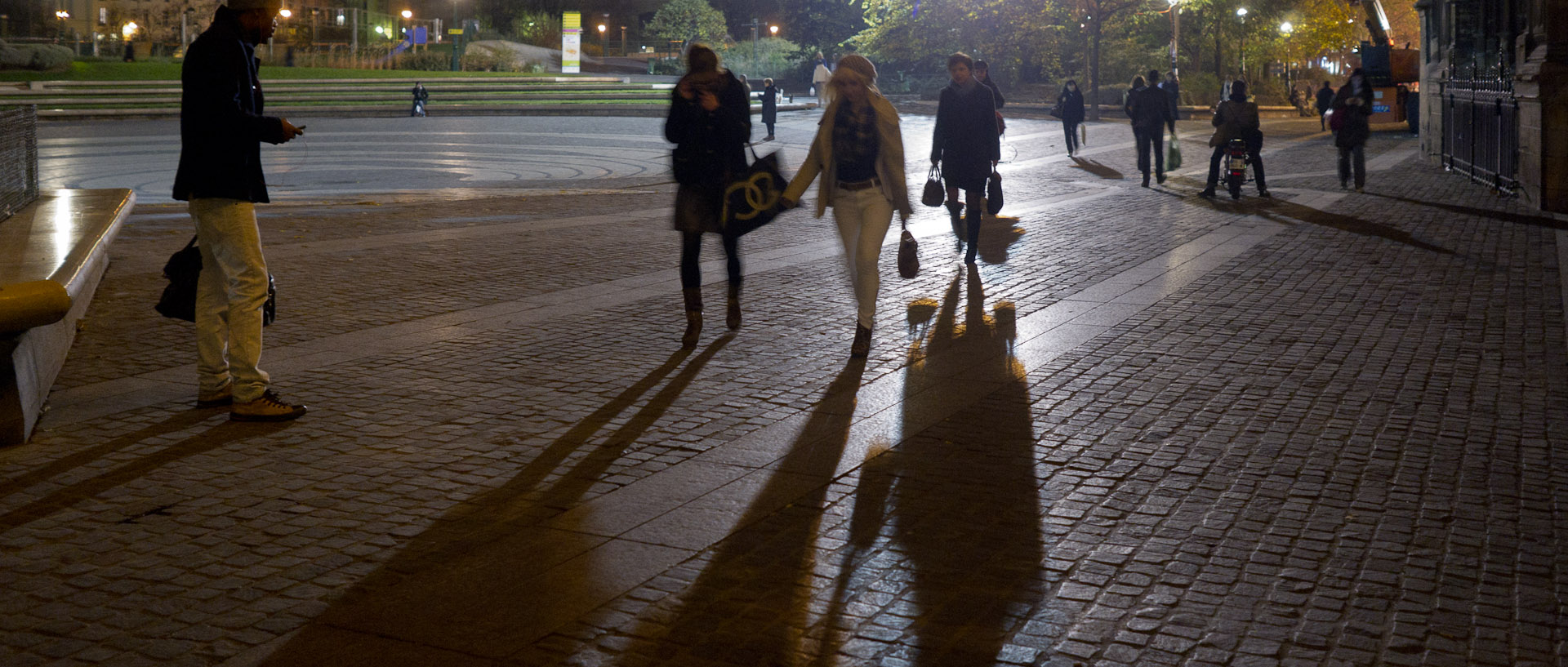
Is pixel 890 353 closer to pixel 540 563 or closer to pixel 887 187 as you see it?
pixel 887 187

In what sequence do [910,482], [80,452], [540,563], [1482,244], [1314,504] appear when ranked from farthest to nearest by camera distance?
1. [1482,244]
2. [80,452]
3. [910,482]
4. [1314,504]
5. [540,563]

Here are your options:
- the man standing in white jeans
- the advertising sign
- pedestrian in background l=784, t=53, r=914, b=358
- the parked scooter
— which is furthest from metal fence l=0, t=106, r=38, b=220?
the advertising sign

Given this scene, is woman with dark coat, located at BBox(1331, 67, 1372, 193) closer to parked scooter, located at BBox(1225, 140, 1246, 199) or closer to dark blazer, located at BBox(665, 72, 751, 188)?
parked scooter, located at BBox(1225, 140, 1246, 199)

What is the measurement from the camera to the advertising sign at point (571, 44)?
63812 mm

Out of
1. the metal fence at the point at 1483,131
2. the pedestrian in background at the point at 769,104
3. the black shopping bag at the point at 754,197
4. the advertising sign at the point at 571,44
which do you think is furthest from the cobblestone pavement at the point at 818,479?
the advertising sign at the point at 571,44

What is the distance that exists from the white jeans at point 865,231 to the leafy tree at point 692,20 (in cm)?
8251

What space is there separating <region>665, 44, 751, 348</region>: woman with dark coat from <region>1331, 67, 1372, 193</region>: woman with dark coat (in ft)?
41.3

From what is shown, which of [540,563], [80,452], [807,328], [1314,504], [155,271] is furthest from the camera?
[155,271]

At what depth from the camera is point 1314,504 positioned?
489cm

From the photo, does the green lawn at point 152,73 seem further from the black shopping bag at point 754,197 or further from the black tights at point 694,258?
the black shopping bag at point 754,197

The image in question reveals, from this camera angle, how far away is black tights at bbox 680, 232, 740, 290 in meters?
7.86

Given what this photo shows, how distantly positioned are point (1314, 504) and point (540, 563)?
9.00 ft

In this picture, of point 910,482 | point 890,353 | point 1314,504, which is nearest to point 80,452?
point 910,482

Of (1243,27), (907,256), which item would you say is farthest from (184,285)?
(1243,27)
